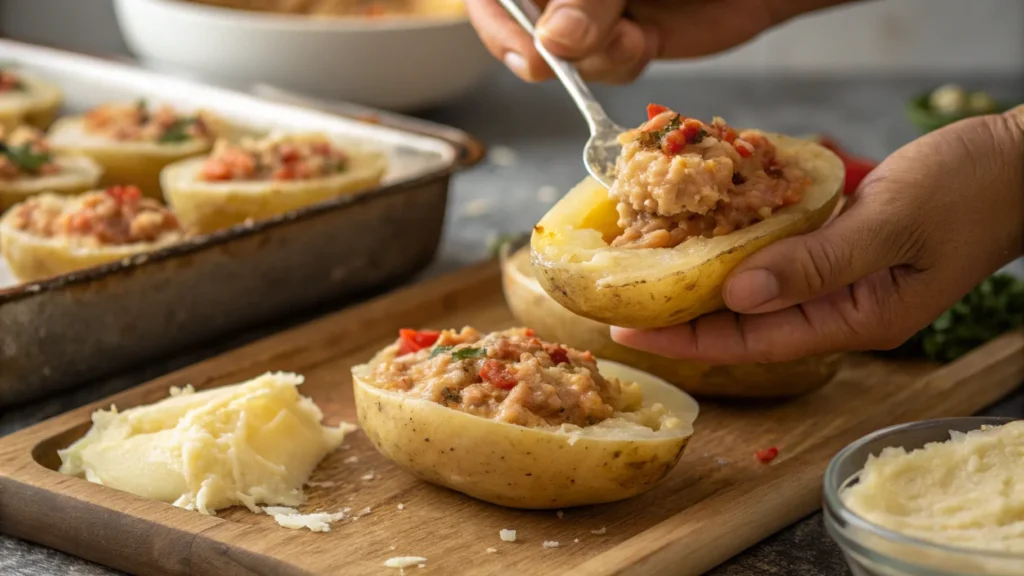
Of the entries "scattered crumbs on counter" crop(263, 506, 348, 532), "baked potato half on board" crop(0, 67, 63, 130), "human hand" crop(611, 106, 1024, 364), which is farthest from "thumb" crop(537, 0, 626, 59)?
"baked potato half on board" crop(0, 67, 63, 130)

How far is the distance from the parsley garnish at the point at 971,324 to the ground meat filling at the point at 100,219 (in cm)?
219

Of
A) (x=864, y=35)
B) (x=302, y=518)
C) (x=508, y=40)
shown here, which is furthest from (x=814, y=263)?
(x=864, y=35)

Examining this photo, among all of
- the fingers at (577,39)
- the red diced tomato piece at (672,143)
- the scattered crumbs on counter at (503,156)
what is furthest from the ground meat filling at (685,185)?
the scattered crumbs on counter at (503,156)

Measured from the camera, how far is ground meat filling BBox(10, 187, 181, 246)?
399 centimetres

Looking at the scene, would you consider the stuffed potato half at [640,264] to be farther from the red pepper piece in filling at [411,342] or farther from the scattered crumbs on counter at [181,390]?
the scattered crumbs on counter at [181,390]

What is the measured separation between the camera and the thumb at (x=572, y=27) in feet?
11.1

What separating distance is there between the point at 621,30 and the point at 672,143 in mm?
1258

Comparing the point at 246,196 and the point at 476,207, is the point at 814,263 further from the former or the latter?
the point at 476,207

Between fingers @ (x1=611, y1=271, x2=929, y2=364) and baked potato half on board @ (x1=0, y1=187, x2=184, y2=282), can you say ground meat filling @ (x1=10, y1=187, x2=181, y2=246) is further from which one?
fingers @ (x1=611, y1=271, x2=929, y2=364)

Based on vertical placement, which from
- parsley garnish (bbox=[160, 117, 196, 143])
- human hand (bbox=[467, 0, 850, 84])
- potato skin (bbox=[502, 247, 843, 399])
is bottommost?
potato skin (bbox=[502, 247, 843, 399])

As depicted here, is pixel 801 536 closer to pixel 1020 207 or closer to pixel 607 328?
pixel 607 328

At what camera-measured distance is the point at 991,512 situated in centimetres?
226

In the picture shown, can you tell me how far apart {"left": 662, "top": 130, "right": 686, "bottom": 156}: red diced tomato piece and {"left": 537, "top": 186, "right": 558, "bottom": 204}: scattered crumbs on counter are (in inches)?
100

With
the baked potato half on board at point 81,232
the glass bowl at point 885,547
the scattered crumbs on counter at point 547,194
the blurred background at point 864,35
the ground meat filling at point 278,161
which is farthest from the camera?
the blurred background at point 864,35
